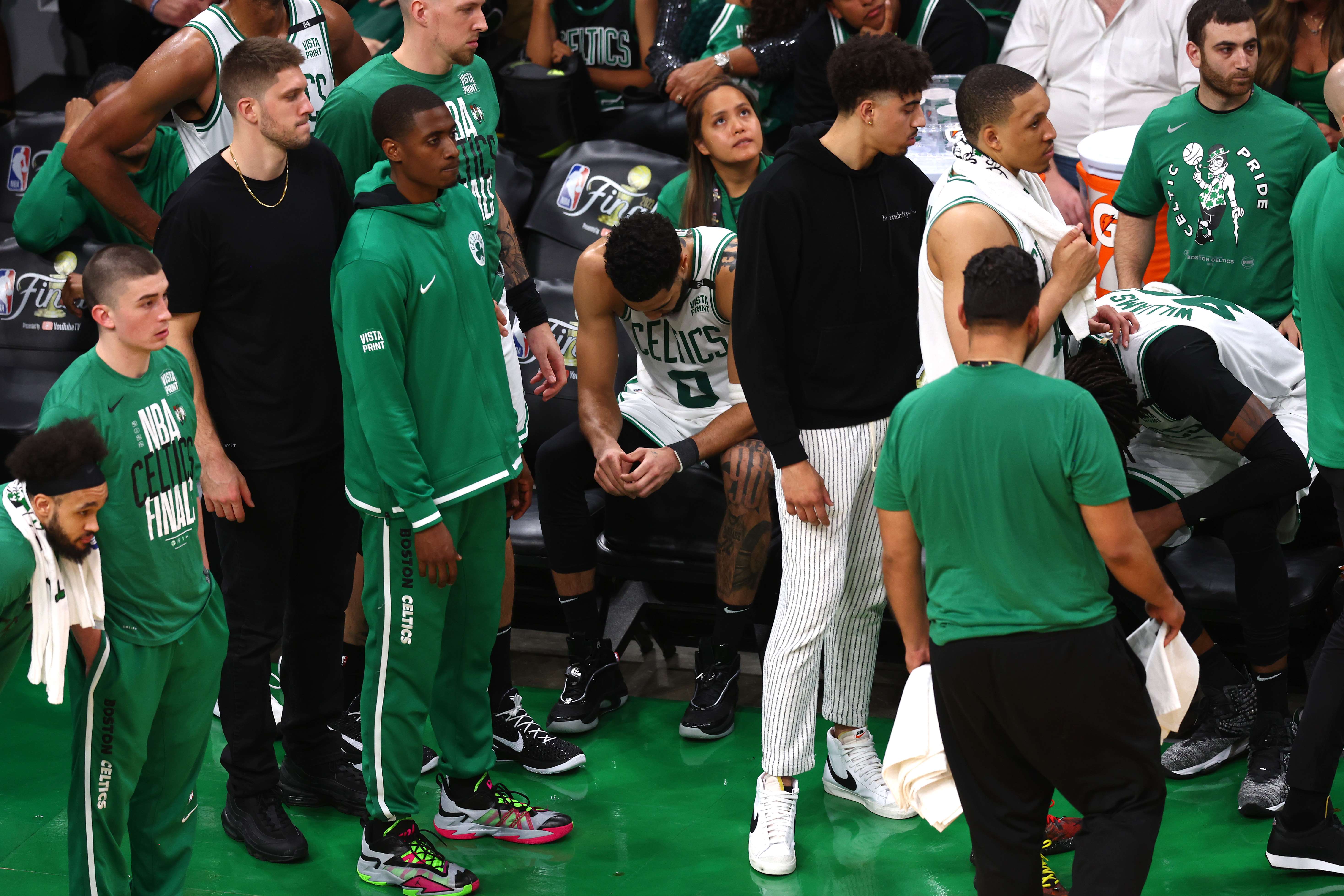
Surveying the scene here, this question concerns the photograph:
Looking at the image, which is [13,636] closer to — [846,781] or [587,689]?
[587,689]

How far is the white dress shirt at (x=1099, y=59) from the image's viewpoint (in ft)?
17.7

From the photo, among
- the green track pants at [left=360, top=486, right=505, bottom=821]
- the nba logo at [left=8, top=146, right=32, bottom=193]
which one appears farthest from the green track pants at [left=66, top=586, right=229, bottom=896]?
the nba logo at [left=8, top=146, right=32, bottom=193]

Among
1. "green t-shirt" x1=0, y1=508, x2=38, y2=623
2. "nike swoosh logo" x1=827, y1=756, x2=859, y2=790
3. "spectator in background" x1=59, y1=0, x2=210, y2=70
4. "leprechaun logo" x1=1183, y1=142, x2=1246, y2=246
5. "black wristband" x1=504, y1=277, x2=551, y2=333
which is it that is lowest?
"nike swoosh logo" x1=827, y1=756, x2=859, y2=790

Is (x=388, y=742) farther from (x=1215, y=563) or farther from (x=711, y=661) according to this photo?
(x=1215, y=563)

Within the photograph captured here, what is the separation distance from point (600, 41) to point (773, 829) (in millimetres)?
4028

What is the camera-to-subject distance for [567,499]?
4.37 m

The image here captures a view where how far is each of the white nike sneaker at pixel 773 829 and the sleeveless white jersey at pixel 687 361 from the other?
44.8 inches

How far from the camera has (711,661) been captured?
4309 millimetres

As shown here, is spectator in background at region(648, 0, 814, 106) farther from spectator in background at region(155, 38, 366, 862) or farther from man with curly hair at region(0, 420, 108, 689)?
man with curly hair at region(0, 420, 108, 689)

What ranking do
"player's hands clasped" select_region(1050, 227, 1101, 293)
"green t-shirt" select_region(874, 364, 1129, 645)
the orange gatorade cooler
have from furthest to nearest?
1. the orange gatorade cooler
2. "player's hands clasped" select_region(1050, 227, 1101, 293)
3. "green t-shirt" select_region(874, 364, 1129, 645)

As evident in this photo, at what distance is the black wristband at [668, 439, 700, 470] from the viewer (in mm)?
4172

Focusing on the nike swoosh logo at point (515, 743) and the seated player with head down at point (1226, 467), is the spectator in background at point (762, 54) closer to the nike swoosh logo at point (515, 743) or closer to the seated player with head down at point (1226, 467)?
the seated player with head down at point (1226, 467)

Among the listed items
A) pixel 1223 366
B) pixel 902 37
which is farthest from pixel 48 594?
pixel 902 37

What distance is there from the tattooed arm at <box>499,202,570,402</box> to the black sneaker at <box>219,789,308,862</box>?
4.50 feet
